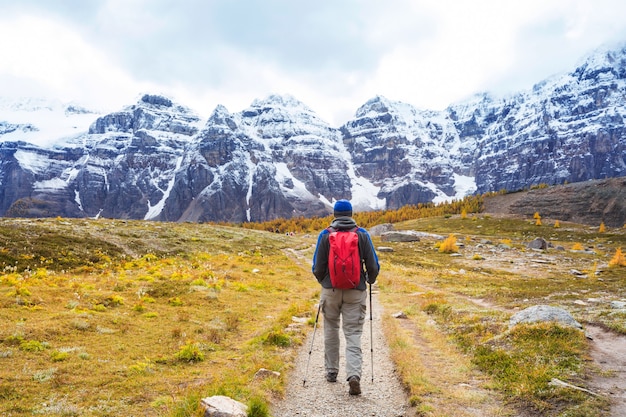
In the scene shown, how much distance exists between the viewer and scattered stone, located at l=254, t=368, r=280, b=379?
32.7ft

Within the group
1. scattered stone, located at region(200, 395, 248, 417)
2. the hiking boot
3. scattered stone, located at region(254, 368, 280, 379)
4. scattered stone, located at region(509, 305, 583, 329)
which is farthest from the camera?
scattered stone, located at region(509, 305, 583, 329)

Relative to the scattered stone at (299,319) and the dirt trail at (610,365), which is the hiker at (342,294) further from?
the scattered stone at (299,319)

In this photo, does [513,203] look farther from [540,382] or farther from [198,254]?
[540,382]

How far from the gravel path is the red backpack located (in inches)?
103

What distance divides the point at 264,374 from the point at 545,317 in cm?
961

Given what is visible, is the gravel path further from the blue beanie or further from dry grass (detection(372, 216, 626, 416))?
the blue beanie

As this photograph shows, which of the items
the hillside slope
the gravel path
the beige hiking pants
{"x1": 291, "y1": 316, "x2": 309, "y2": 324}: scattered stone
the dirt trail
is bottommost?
{"x1": 291, "y1": 316, "x2": 309, "y2": 324}: scattered stone

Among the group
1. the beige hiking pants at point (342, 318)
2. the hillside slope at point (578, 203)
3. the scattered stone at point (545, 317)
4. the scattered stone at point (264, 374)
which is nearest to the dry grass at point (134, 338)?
the scattered stone at point (264, 374)

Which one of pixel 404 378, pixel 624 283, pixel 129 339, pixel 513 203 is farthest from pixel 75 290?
pixel 513 203

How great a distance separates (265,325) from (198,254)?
30120 mm

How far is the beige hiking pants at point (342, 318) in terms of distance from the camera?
9.80 metres

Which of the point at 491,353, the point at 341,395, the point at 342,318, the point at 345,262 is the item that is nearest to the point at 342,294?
the point at 342,318

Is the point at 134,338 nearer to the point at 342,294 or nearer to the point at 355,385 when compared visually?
the point at 342,294

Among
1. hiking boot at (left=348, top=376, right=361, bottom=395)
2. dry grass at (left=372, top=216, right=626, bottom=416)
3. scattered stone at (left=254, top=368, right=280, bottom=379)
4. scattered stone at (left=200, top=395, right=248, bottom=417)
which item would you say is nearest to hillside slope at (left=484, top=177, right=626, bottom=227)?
dry grass at (left=372, top=216, right=626, bottom=416)
